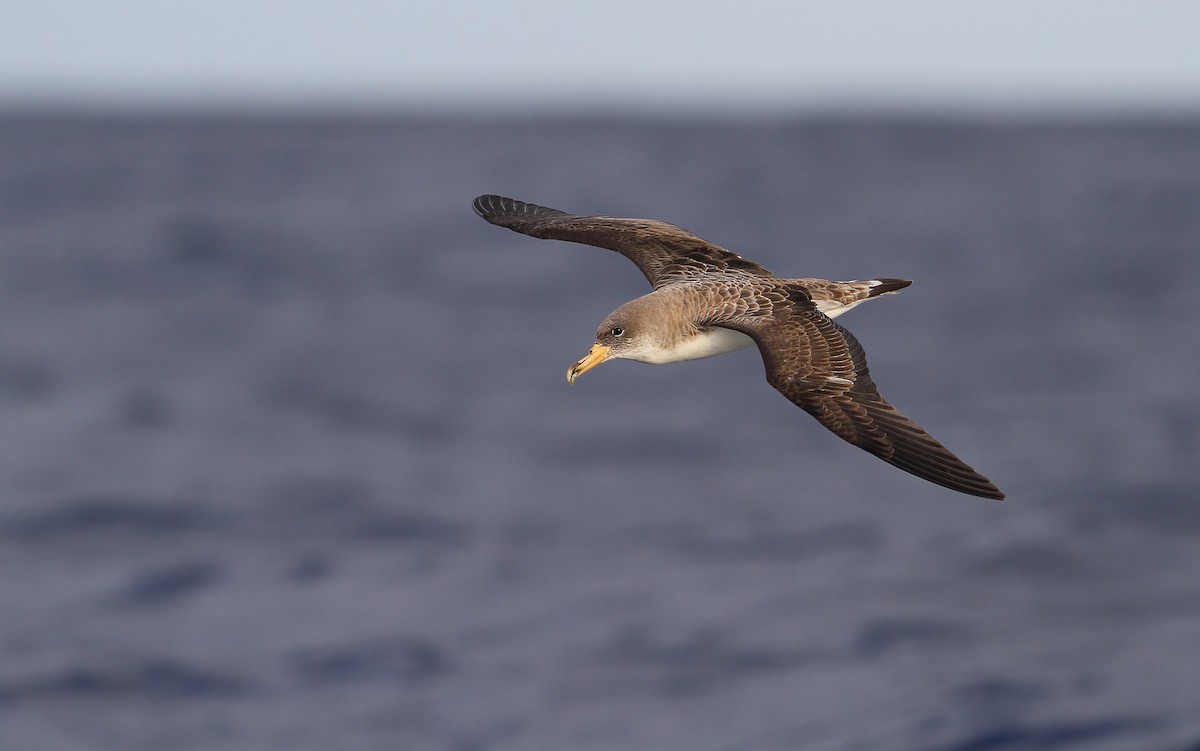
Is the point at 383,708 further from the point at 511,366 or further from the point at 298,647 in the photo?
the point at 511,366

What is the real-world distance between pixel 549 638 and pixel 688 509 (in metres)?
5.62

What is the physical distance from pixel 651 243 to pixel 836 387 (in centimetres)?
268

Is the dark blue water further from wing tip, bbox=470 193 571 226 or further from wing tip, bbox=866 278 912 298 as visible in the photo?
wing tip, bbox=470 193 571 226

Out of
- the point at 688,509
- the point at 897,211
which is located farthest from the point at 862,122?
the point at 688,509

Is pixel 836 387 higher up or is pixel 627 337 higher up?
pixel 627 337

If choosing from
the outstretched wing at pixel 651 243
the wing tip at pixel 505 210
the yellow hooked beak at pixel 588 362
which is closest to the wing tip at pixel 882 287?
the outstretched wing at pixel 651 243

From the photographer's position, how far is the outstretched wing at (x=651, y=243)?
35.3ft

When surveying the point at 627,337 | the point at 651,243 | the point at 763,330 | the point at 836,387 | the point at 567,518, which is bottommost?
the point at 836,387

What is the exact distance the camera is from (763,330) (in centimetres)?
904

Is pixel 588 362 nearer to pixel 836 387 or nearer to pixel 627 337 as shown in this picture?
pixel 627 337

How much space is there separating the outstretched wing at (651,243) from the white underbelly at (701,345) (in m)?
0.83

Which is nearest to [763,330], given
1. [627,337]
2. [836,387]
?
[836,387]

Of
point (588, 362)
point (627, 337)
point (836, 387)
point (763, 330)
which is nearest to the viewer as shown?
point (836, 387)

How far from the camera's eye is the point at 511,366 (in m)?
34.6
